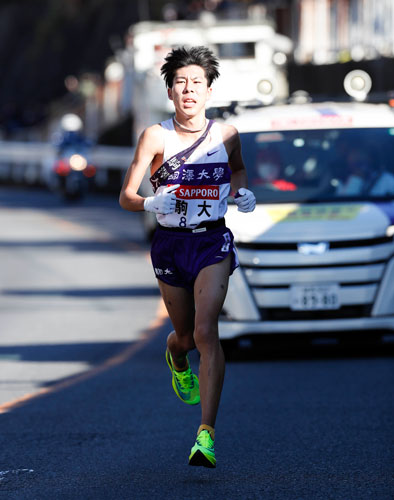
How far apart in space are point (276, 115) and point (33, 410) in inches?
156

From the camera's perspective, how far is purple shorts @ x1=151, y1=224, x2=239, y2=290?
269 inches

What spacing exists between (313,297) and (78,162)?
79.8 ft

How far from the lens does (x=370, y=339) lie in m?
10.6

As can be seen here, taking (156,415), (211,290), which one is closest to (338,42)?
(156,415)

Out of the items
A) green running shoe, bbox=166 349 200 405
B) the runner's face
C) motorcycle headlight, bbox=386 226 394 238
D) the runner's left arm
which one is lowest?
green running shoe, bbox=166 349 200 405

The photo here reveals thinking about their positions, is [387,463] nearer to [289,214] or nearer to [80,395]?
[80,395]

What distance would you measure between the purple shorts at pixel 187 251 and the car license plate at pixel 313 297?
3348 mm

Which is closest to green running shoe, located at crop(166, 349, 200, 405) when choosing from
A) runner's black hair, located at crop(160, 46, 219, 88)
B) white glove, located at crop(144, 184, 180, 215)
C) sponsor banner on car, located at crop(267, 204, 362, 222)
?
white glove, located at crop(144, 184, 180, 215)

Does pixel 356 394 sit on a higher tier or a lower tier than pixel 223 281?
lower

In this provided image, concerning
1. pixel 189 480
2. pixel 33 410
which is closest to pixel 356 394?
pixel 33 410

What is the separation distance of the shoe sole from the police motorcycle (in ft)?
91.1

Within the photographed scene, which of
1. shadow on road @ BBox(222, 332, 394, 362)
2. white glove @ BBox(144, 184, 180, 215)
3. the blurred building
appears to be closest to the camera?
white glove @ BBox(144, 184, 180, 215)

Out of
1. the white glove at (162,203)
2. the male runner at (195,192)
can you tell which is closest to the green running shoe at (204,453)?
the male runner at (195,192)

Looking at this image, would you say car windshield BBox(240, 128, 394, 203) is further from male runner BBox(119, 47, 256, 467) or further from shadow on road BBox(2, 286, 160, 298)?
shadow on road BBox(2, 286, 160, 298)
